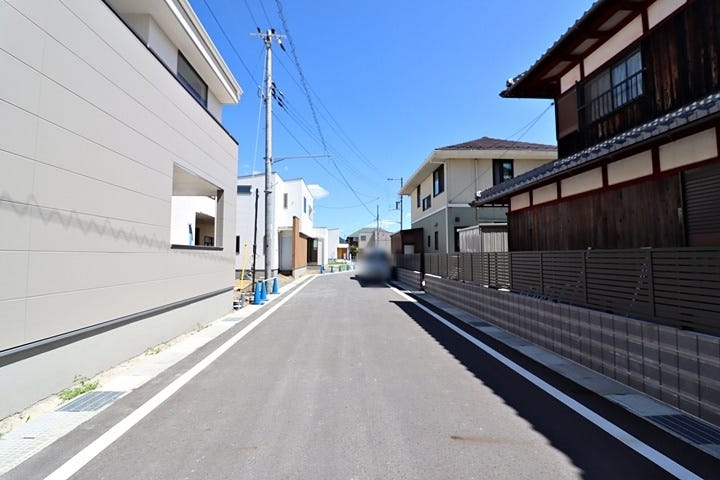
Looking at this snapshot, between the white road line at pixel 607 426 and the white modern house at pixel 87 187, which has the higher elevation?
the white modern house at pixel 87 187

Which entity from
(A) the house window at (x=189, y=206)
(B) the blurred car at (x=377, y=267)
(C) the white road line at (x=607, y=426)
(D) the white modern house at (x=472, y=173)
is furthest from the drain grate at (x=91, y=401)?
(B) the blurred car at (x=377, y=267)

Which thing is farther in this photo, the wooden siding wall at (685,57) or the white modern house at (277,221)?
the white modern house at (277,221)

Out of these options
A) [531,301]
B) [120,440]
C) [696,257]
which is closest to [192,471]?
[120,440]

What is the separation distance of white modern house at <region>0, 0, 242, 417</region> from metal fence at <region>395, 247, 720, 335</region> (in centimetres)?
657

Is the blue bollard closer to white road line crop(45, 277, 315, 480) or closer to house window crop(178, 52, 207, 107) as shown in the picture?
house window crop(178, 52, 207, 107)

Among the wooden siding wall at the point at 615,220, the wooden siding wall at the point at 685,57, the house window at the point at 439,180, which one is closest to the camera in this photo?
the wooden siding wall at the point at 685,57

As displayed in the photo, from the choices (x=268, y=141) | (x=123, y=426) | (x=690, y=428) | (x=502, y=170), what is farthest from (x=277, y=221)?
(x=690, y=428)

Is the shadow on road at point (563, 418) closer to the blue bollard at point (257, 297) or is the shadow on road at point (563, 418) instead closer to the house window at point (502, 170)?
the blue bollard at point (257, 297)

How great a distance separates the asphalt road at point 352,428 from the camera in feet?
9.25

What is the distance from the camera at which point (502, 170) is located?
1814cm

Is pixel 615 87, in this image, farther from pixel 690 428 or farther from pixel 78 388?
pixel 78 388

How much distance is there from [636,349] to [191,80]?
1088 cm

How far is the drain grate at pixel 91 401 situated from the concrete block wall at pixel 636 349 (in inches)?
227

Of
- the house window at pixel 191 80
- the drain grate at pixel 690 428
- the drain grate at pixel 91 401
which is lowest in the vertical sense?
the drain grate at pixel 91 401
